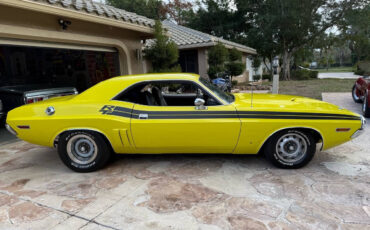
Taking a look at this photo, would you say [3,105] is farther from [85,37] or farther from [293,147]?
[293,147]

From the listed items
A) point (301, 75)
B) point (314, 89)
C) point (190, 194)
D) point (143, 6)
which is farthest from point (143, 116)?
point (143, 6)

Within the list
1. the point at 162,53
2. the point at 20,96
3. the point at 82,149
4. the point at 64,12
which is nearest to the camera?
the point at 82,149

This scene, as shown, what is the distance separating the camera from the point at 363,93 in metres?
7.72

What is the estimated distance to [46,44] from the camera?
613 cm

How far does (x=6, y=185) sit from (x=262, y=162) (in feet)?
12.1

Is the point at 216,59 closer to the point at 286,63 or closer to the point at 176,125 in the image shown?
the point at 176,125

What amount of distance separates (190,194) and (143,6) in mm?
31371

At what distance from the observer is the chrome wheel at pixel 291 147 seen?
3.55 metres

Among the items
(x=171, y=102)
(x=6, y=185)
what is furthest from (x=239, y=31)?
(x=6, y=185)

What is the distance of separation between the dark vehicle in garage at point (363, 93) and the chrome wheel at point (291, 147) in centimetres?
409

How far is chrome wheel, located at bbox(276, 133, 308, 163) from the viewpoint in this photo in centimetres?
355

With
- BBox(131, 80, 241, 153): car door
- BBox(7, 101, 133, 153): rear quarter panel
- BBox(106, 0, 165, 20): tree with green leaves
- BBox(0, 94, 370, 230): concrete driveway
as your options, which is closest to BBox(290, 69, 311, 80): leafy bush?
BBox(106, 0, 165, 20): tree with green leaves

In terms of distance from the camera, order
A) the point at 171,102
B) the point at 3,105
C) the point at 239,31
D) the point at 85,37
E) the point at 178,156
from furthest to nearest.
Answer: the point at 239,31 → the point at 85,37 → the point at 3,105 → the point at 171,102 → the point at 178,156

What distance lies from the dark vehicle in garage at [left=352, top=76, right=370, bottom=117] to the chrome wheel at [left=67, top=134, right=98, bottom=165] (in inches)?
258
